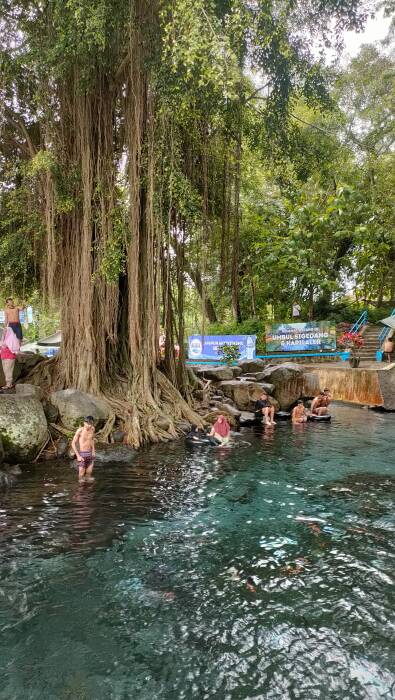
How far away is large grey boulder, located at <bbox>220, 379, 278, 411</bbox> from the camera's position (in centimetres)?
1261

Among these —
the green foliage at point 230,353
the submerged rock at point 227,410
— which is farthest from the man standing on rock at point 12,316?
the green foliage at point 230,353

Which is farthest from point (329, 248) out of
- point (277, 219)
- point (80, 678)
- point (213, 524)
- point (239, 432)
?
point (80, 678)

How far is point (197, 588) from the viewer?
149 inches

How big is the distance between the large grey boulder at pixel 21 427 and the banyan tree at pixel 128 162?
1395 millimetres

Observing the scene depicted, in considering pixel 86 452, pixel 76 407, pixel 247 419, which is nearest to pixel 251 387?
pixel 247 419

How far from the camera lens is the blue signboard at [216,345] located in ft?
59.5

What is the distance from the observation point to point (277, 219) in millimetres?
19953

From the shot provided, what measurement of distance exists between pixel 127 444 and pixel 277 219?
13847 mm

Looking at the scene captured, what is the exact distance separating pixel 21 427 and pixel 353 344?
1199 cm

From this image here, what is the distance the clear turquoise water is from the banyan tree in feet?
9.93

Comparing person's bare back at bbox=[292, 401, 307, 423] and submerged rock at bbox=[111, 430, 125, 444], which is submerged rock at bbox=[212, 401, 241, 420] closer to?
person's bare back at bbox=[292, 401, 307, 423]

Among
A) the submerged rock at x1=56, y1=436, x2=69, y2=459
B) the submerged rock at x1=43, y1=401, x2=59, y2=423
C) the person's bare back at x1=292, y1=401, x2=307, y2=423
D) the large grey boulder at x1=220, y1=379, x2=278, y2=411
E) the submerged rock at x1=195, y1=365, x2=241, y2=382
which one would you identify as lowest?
the person's bare back at x1=292, y1=401, x2=307, y2=423

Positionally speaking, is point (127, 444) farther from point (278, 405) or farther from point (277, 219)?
point (277, 219)

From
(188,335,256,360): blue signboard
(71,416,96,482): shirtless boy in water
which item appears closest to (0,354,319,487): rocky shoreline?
(71,416,96,482): shirtless boy in water
